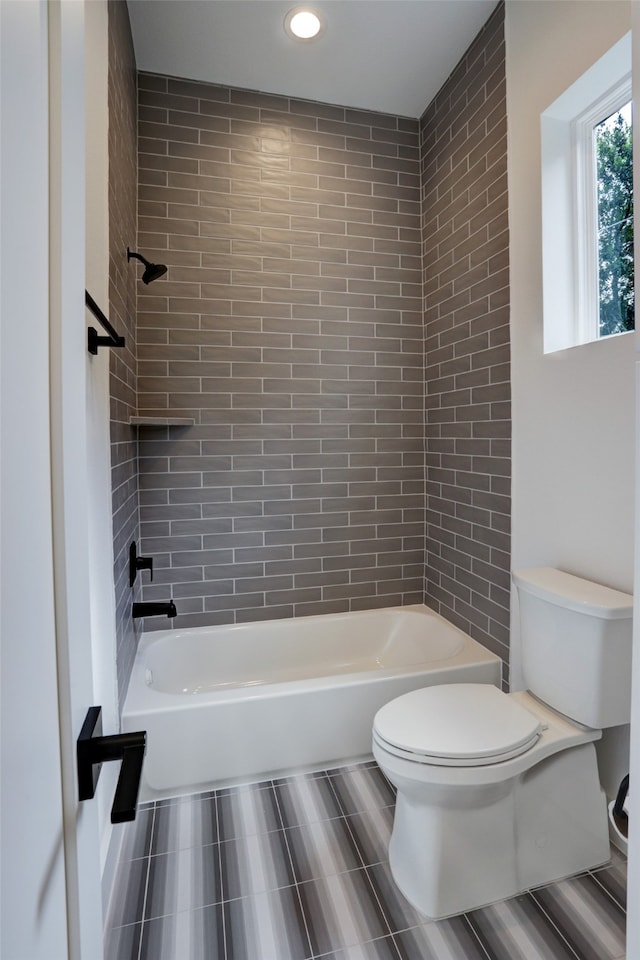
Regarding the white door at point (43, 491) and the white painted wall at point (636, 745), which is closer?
the white door at point (43, 491)

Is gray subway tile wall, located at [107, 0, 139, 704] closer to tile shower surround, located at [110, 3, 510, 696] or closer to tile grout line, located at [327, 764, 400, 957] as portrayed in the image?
tile shower surround, located at [110, 3, 510, 696]

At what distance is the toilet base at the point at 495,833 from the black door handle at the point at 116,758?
107 cm

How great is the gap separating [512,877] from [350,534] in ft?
5.37

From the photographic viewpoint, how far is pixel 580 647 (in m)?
1.48

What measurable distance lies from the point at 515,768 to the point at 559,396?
124 centimetres

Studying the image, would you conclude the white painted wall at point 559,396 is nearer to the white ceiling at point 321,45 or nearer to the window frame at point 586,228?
the window frame at point 586,228

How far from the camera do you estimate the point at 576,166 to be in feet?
5.97

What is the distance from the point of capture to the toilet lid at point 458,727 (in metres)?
1.35

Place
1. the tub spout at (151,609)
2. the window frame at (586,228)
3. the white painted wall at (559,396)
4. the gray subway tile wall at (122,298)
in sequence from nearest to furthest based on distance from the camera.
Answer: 1. the white painted wall at (559,396)
2. the gray subway tile wall at (122,298)
3. the window frame at (586,228)
4. the tub spout at (151,609)

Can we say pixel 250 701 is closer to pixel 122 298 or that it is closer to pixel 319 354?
pixel 122 298

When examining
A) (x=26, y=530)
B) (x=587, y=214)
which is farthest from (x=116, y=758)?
(x=587, y=214)

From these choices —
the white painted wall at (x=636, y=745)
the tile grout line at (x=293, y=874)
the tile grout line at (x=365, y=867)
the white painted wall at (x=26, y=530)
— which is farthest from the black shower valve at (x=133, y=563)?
the white painted wall at (x=636, y=745)

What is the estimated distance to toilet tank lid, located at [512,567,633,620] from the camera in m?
1.40

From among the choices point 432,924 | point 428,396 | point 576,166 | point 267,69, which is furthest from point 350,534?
point 267,69
